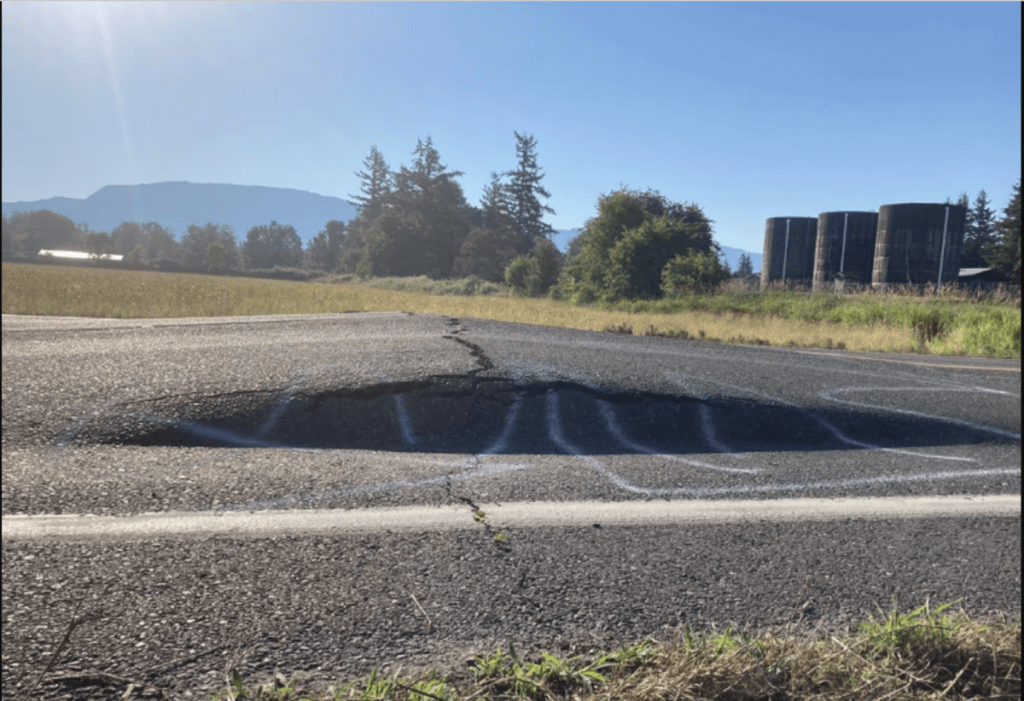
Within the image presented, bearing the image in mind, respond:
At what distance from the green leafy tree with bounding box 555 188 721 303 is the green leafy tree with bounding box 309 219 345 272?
62.6 metres

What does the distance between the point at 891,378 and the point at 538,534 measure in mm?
5996

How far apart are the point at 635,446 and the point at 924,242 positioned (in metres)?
27.5

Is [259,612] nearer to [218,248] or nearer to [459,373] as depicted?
[459,373]

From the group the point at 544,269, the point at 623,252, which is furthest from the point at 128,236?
the point at 623,252

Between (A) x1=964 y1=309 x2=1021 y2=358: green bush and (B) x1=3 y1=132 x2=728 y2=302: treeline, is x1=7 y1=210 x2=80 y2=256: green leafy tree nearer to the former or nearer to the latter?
(B) x1=3 y1=132 x2=728 y2=302: treeline

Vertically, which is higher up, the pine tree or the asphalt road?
the pine tree

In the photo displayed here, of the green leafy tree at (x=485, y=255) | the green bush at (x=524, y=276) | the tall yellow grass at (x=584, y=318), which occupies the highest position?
the green leafy tree at (x=485, y=255)

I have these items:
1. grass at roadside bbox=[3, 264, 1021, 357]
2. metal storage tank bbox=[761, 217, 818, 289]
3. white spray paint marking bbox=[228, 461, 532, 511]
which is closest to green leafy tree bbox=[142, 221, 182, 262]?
grass at roadside bbox=[3, 264, 1021, 357]

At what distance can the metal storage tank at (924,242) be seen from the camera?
25.8 metres

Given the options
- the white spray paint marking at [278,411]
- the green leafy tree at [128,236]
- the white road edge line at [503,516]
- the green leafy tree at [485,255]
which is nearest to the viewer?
the white road edge line at [503,516]

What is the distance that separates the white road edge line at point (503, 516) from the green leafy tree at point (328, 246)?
3453 inches

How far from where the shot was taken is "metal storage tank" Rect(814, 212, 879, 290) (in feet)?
96.5

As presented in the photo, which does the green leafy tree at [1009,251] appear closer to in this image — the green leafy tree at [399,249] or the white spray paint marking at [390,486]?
the white spray paint marking at [390,486]

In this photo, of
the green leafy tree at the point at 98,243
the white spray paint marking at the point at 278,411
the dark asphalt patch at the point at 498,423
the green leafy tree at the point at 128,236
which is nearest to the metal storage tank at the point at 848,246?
the dark asphalt patch at the point at 498,423
